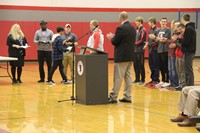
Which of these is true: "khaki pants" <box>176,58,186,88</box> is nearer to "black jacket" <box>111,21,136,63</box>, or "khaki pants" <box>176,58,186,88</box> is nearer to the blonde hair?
"black jacket" <box>111,21,136,63</box>

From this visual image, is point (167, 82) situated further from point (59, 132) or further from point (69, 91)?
point (59, 132)

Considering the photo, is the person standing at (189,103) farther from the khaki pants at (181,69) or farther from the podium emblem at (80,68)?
the khaki pants at (181,69)

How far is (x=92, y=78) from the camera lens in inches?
396

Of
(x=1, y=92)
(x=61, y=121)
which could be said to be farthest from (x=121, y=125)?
(x=1, y=92)

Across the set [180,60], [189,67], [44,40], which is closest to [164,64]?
[180,60]

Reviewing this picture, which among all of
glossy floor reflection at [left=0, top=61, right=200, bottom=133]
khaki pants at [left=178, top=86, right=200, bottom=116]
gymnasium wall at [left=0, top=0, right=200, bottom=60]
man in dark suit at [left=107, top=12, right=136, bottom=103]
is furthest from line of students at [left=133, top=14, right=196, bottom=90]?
gymnasium wall at [left=0, top=0, right=200, bottom=60]

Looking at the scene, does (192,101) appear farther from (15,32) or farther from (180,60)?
(15,32)

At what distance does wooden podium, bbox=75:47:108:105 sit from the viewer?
10023mm

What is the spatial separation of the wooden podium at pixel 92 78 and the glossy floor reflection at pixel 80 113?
26cm

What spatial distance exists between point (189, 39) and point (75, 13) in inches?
453

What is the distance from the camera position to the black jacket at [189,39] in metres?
11.3

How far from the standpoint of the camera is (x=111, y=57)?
23.1m

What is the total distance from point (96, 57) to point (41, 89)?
10.4 ft

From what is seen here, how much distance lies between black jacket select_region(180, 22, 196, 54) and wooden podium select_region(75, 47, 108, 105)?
2312 millimetres
